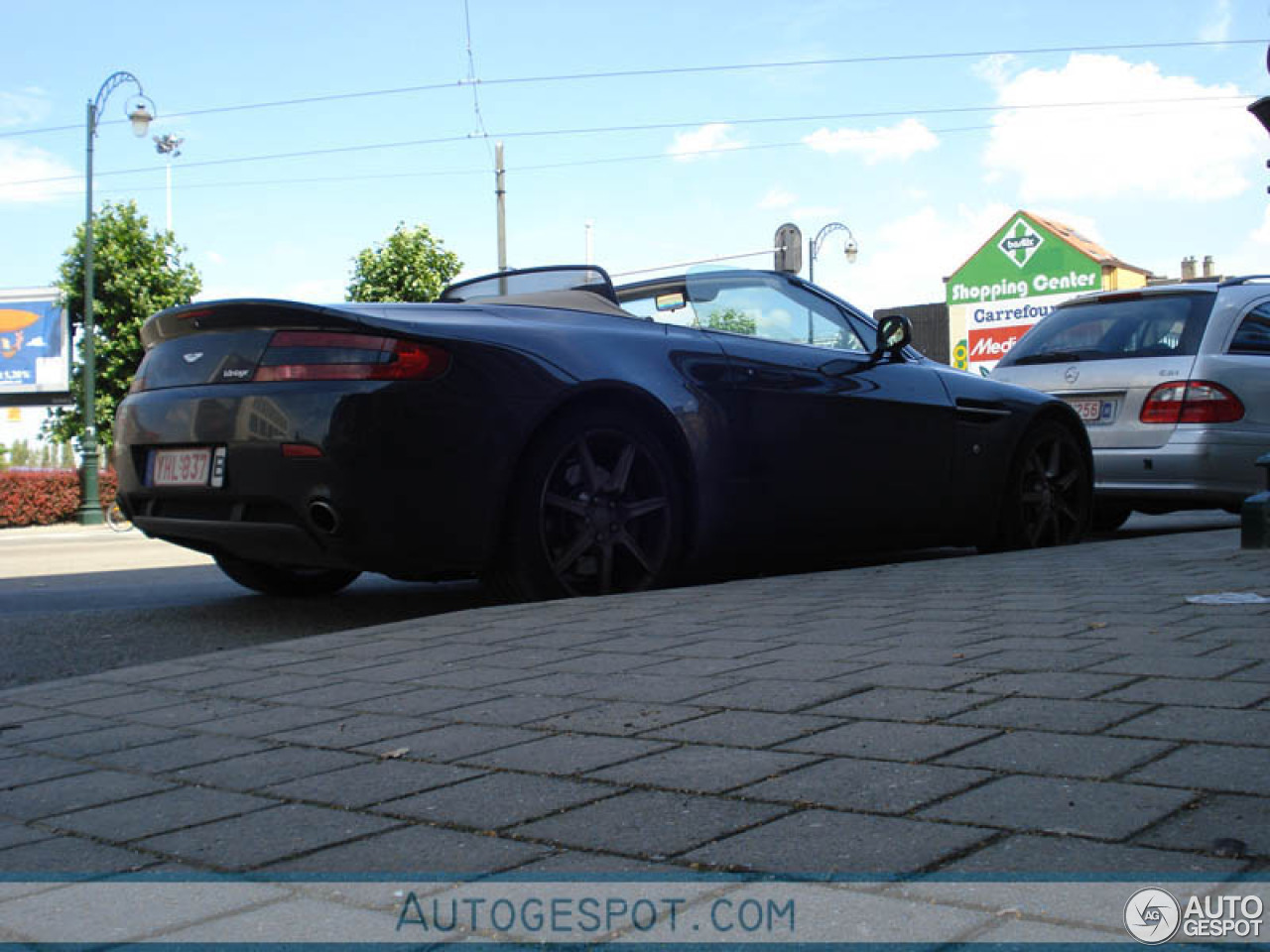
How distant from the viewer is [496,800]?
2227 millimetres

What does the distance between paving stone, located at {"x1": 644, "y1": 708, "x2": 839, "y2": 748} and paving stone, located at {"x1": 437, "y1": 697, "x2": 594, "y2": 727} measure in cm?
31

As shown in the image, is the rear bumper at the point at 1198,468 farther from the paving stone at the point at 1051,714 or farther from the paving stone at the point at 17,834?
the paving stone at the point at 17,834

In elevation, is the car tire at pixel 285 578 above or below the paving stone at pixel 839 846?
above

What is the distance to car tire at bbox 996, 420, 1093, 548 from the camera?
663 cm

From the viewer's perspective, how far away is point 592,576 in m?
4.87

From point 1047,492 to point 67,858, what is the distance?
5675 mm

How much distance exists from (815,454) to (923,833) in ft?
12.1

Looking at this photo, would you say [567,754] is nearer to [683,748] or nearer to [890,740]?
[683,748]

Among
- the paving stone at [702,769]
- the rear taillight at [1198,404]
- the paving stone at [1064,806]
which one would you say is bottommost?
the paving stone at [702,769]

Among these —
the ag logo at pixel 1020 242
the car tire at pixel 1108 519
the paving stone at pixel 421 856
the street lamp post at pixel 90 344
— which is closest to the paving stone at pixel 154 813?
the paving stone at pixel 421 856

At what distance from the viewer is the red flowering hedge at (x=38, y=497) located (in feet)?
84.2

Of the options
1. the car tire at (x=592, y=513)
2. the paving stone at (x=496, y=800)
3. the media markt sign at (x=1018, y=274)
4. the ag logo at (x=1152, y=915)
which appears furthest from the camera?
the media markt sign at (x=1018, y=274)

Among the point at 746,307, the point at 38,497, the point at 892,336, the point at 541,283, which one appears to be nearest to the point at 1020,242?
the point at 38,497

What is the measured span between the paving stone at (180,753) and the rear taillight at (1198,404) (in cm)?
616
